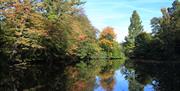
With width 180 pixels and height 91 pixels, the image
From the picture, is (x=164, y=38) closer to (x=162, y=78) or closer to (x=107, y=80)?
(x=107, y=80)

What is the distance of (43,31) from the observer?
156 feet

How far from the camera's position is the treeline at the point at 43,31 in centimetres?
4222

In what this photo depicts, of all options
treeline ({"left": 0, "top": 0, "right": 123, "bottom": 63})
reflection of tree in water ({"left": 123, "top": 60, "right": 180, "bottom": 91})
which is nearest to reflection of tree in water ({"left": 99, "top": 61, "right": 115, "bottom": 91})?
reflection of tree in water ({"left": 123, "top": 60, "right": 180, "bottom": 91})

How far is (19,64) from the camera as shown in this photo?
4647 centimetres

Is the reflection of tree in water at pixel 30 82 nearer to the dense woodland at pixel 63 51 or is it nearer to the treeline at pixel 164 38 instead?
the dense woodland at pixel 63 51

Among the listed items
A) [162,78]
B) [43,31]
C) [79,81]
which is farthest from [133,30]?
[79,81]

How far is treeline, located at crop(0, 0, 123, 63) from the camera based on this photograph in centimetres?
4222

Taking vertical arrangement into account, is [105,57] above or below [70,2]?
below

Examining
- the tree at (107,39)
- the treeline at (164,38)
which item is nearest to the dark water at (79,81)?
the treeline at (164,38)

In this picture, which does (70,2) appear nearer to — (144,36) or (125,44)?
(144,36)

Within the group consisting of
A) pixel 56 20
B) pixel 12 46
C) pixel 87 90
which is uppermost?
pixel 56 20

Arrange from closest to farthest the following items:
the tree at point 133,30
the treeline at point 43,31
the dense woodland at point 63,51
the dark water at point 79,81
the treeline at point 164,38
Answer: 1. the dark water at point 79,81
2. the dense woodland at point 63,51
3. the treeline at point 43,31
4. the treeline at point 164,38
5. the tree at point 133,30

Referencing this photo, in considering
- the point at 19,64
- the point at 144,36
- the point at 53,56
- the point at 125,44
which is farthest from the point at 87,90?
the point at 125,44

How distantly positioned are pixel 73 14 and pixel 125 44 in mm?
61686
